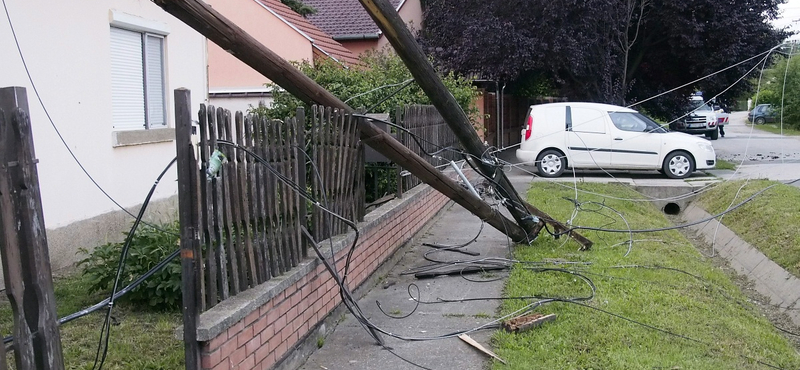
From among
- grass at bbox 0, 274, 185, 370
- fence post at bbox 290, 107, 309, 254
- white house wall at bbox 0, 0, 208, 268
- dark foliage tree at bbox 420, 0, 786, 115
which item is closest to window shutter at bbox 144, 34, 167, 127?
white house wall at bbox 0, 0, 208, 268

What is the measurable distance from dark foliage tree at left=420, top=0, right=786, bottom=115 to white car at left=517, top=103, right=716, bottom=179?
2.84 m

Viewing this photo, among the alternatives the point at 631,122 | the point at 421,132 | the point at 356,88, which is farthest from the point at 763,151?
the point at 356,88

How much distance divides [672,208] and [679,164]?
2420 mm

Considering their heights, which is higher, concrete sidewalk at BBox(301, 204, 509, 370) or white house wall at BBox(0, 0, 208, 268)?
white house wall at BBox(0, 0, 208, 268)

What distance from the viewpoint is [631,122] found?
54.9ft

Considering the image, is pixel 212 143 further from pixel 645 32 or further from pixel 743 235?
pixel 645 32

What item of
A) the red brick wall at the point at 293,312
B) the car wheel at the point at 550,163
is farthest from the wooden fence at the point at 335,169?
the car wheel at the point at 550,163

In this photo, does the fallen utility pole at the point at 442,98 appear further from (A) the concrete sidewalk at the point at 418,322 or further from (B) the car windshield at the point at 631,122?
(B) the car windshield at the point at 631,122

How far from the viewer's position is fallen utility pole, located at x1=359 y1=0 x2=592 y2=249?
5957 mm

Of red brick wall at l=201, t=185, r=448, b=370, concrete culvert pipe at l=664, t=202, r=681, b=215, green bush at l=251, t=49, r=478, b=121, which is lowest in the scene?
concrete culvert pipe at l=664, t=202, r=681, b=215

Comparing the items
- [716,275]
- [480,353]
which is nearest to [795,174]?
[716,275]

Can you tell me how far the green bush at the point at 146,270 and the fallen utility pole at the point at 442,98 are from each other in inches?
95.3

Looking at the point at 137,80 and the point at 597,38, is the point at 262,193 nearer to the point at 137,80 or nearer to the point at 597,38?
the point at 137,80

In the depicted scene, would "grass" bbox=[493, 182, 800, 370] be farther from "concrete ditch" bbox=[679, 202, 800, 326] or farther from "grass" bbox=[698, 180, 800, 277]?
"grass" bbox=[698, 180, 800, 277]
